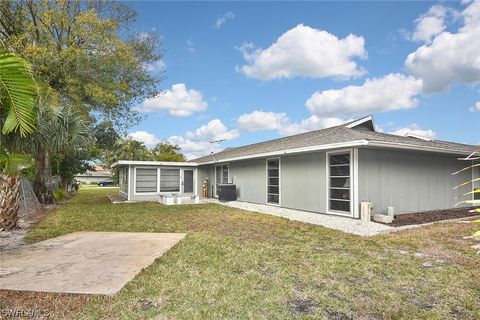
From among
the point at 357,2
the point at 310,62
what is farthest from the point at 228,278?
the point at 310,62

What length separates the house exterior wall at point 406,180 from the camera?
387 inches

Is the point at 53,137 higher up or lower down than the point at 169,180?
higher up

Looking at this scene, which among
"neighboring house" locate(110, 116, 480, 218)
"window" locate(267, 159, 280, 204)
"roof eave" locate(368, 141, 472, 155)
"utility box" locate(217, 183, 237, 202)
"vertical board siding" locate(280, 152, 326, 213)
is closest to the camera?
"roof eave" locate(368, 141, 472, 155)

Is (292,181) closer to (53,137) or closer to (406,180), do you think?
(406,180)

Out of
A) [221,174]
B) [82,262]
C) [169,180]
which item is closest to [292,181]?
[221,174]

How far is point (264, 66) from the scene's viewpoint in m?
17.4

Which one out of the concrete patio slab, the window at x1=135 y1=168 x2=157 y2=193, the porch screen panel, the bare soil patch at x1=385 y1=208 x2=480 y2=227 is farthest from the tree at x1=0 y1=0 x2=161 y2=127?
the bare soil patch at x1=385 y1=208 x2=480 y2=227

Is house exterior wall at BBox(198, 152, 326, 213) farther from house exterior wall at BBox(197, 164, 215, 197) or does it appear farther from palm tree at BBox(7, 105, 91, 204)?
palm tree at BBox(7, 105, 91, 204)

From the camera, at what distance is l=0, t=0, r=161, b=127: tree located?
49.2ft

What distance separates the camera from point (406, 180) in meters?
10.7

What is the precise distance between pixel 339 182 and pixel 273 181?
396 cm

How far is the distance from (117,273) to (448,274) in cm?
473

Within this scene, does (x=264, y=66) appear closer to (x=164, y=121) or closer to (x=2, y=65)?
(x=164, y=121)

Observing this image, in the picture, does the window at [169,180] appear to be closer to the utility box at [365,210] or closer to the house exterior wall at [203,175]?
the house exterior wall at [203,175]
